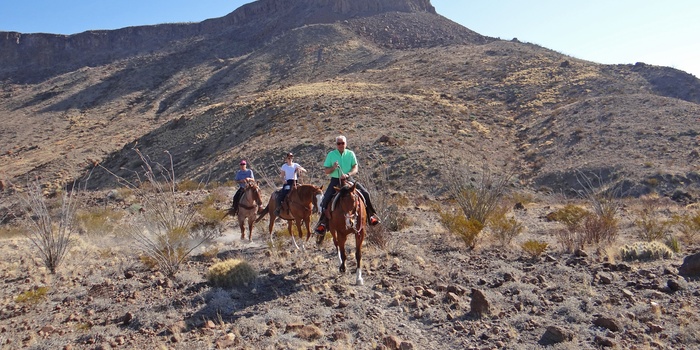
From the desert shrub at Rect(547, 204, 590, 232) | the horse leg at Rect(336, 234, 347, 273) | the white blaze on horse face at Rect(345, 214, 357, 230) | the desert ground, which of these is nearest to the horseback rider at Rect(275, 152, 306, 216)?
the desert ground

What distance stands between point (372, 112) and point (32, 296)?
2972 cm

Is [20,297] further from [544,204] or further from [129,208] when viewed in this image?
[544,204]

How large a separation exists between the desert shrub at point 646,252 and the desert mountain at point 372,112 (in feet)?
19.0

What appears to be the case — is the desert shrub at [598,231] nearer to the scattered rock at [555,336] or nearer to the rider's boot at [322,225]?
the scattered rock at [555,336]

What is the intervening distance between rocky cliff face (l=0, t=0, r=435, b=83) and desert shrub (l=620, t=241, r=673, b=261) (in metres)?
93.2

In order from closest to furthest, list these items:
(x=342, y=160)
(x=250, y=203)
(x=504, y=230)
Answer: (x=342, y=160) → (x=504, y=230) → (x=250, y=203)

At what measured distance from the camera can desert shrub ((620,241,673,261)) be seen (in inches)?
326

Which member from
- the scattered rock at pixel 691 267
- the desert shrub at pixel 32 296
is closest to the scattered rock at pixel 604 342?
the scattered rock at pixel 691 267

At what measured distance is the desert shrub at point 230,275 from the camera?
7.61m

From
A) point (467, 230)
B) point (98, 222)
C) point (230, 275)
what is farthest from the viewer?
point (98, 222)

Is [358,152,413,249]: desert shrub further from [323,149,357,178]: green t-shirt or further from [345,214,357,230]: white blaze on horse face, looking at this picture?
[345,214,357,230]: white blaze on horse face

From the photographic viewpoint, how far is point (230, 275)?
7.64 m

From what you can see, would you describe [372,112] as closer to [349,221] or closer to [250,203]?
[250,203]

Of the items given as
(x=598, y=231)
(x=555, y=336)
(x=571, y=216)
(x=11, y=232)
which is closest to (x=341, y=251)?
(x=555, y=336)
